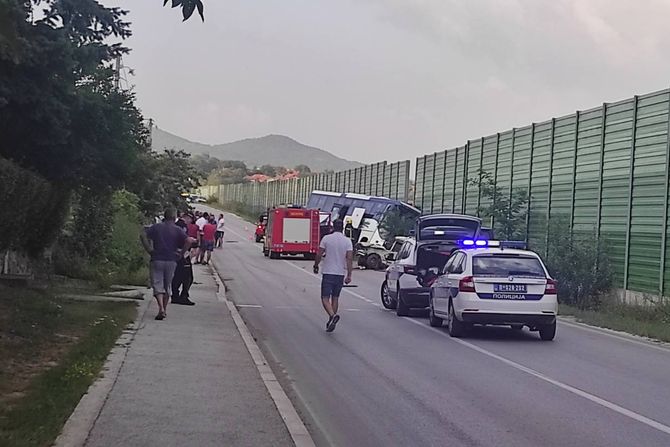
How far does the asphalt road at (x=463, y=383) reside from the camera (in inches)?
371

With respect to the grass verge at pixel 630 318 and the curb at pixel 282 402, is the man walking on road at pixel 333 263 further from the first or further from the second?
the grass verge at pixel 630 318

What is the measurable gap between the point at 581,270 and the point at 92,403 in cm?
1925

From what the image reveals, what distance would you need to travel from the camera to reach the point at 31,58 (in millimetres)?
16078

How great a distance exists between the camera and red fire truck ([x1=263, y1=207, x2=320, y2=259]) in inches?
1978

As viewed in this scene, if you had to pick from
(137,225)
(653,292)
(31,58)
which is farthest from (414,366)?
(137,225)

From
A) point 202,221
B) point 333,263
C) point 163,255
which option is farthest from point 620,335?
point 202,221

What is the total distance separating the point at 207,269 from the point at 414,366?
954 inches

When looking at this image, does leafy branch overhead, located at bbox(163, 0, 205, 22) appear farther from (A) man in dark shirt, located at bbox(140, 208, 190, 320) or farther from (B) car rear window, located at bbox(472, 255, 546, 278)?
(B) car rear window, located at bbox(472, 255, 546, 278)

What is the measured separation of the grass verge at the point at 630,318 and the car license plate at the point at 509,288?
10.9 ft

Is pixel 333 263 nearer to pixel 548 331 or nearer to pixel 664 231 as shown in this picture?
pixel 548 331

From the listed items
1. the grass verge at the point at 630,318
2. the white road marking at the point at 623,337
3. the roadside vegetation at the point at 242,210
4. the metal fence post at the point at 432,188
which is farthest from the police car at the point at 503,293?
the roadside vegetation at the point at 242,210

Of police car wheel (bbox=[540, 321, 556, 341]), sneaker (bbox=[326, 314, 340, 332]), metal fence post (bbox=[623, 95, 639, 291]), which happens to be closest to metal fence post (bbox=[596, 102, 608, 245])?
metal fence post (bbox=[623, 95, 639, 291])

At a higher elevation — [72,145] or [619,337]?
[72,145]

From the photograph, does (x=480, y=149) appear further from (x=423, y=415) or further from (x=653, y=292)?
(x=423, y=415)
